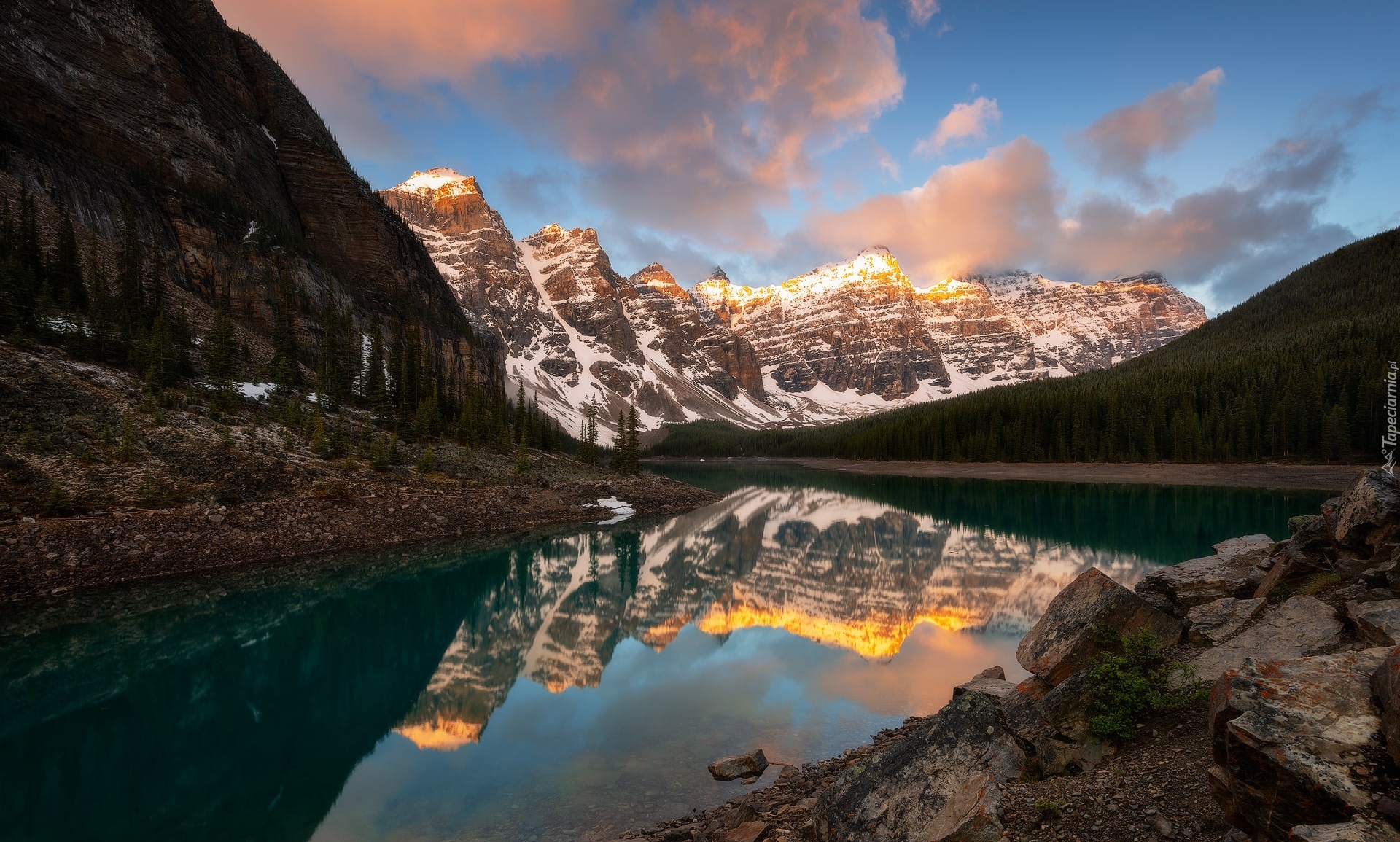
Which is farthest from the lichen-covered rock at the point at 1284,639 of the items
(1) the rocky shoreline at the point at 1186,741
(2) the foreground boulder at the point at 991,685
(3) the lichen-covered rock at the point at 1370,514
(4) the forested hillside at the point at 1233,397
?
(4) the forested hillside at the point at 1233,397

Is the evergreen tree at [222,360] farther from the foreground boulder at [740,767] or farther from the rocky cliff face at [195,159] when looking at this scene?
the foreground boulder at [740,767]

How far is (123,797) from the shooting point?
10203mm

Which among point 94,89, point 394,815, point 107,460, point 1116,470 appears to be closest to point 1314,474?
point 1116,470

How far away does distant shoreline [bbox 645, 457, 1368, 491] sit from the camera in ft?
188

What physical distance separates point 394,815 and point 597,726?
4435 millimetres

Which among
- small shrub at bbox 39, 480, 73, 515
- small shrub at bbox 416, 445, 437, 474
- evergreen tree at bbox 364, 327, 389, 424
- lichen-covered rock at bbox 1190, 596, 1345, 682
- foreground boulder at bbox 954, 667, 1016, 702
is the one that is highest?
evergreen tree at bbox 364, 327, 389, 424

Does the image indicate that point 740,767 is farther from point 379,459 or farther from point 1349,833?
point 379,459

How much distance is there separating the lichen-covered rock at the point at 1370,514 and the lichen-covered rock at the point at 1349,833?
7.78 metres

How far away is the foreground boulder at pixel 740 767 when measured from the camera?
10.6 m

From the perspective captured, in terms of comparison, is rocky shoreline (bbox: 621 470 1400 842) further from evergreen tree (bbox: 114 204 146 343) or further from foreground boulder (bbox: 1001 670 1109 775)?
evergreen tree (bbox: 114 204 146 343)

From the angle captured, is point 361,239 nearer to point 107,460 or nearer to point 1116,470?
point 107,460

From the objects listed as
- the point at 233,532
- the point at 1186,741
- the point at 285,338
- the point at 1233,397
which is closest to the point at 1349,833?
the point at 1186,741

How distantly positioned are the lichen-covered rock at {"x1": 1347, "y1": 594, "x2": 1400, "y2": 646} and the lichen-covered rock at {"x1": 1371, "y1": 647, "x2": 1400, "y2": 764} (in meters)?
2.20

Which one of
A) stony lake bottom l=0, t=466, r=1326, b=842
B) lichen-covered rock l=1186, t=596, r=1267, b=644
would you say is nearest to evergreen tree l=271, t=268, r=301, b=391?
stony lake bottom l=0, t=466, r=1326, b=842
